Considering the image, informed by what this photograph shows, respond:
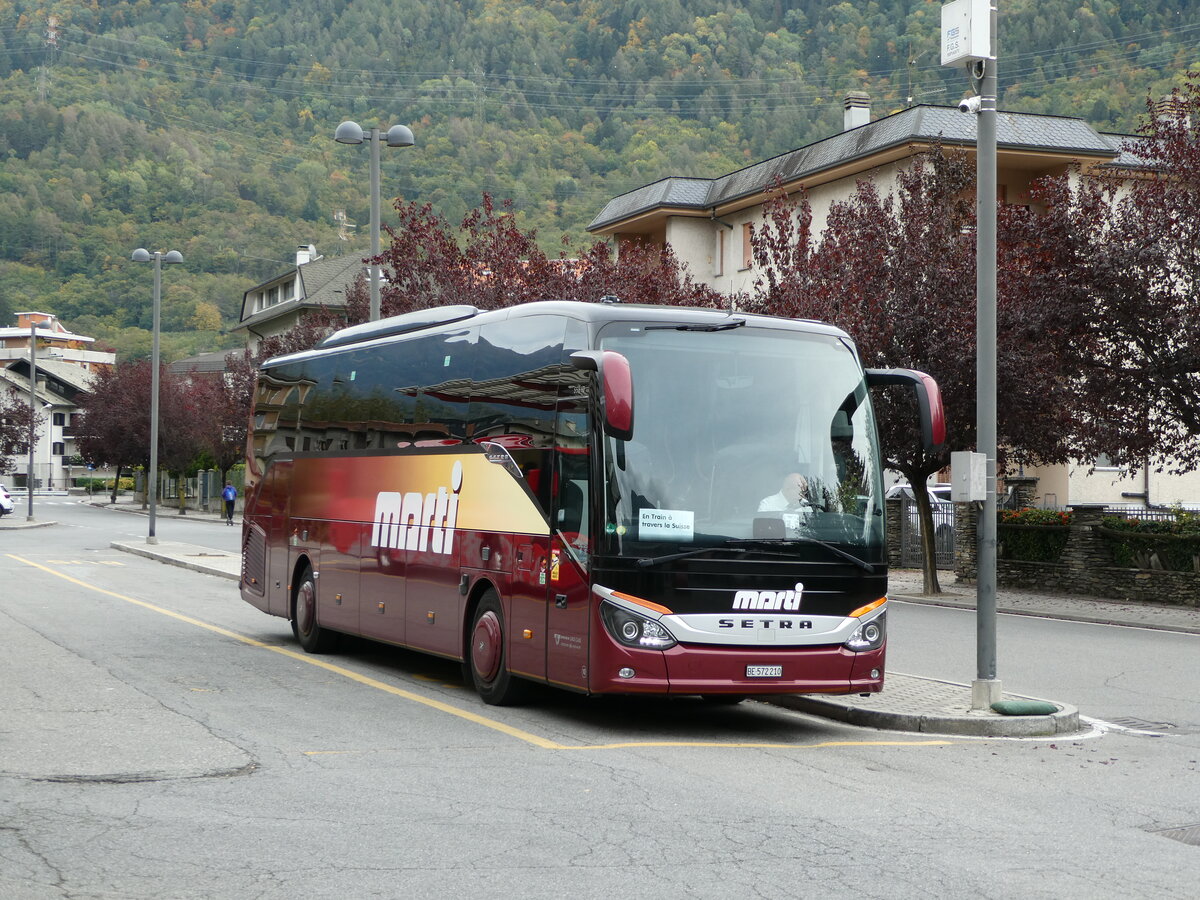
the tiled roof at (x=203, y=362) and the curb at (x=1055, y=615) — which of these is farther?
the tiled roof at (x=203, y=362)

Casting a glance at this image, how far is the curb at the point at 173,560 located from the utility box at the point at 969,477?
65.5 ft

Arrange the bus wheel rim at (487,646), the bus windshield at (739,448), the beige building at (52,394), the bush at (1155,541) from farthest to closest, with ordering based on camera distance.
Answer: the beige building at (52,394) < the bush at (1155,541) < the bus wheel rim at (487,646) < the bus windshield at (739,448)

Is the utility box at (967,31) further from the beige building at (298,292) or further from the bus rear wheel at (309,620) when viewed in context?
the beige building at (298,292)

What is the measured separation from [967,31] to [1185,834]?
6.86 metres

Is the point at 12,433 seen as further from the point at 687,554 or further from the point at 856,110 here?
the point at 687,554

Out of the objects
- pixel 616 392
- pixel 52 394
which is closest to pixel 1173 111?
pixel 616 392

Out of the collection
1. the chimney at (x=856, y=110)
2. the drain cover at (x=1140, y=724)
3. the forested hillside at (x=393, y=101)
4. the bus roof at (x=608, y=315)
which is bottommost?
the drain cover at (x=1140, y=724)

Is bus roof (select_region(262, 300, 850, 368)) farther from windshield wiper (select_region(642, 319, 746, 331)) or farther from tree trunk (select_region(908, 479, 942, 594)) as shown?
tree trunk (select_region(908, 479, 942, 594))

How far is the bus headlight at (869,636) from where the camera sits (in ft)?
36.0

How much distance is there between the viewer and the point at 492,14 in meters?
109

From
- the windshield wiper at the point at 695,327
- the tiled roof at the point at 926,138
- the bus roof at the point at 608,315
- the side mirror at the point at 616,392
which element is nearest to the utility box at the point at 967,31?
the bus roof at the point at 608,315

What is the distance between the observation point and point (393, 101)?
96.6 meters

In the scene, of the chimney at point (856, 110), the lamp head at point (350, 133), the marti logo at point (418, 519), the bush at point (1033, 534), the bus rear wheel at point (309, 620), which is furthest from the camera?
the chimney at point (856, 110)

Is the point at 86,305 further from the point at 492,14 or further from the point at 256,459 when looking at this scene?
the point at 256,459
